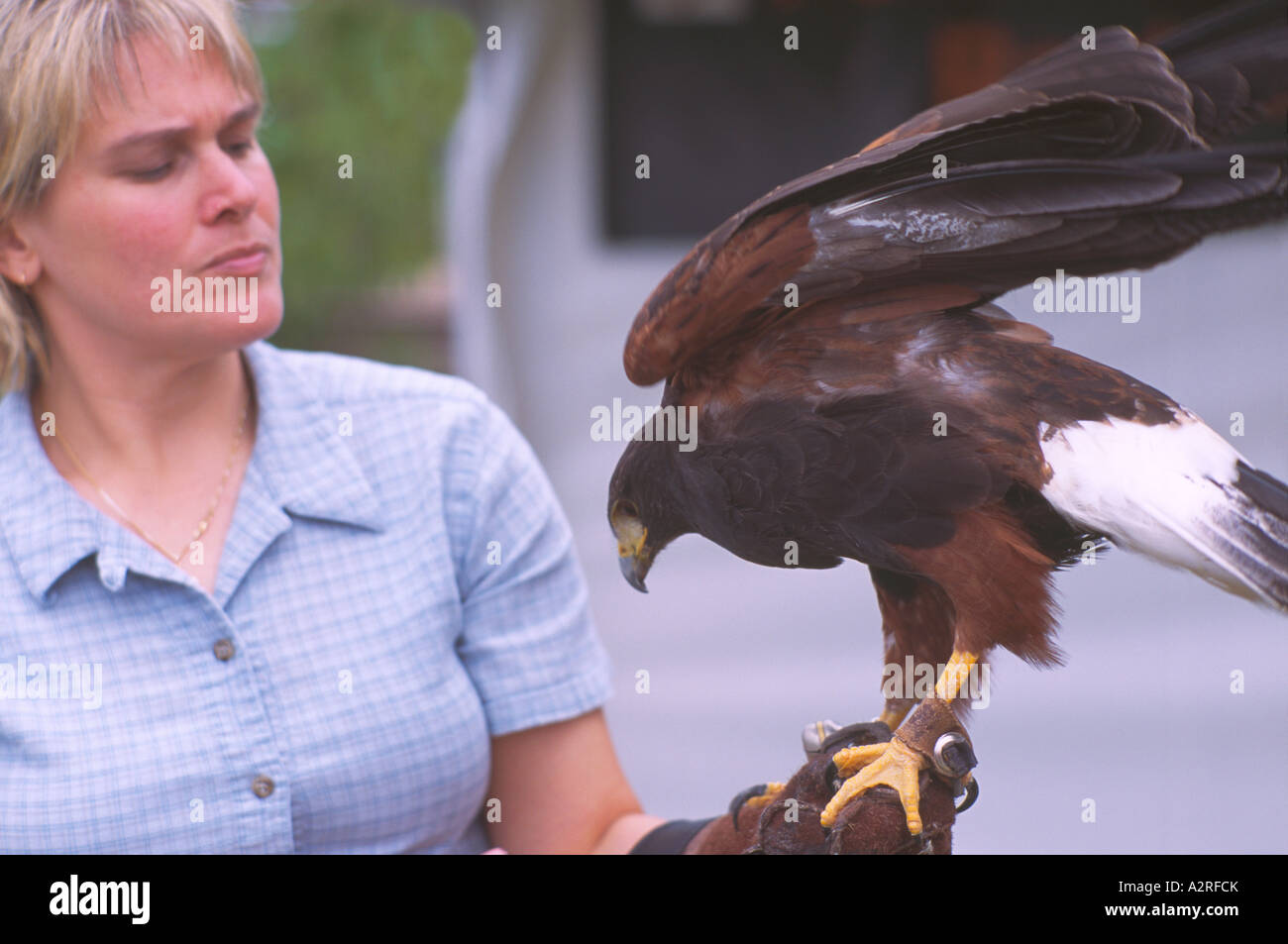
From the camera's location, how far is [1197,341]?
1035mm

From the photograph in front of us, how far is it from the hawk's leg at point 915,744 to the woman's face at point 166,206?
64 cm

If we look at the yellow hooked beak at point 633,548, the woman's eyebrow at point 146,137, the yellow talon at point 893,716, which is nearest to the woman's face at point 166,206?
the woman's eyebrow at point 146,137

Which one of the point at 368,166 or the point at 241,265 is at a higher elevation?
the point at 368,166

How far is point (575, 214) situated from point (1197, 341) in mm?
1035

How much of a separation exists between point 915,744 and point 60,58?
879 millimetres

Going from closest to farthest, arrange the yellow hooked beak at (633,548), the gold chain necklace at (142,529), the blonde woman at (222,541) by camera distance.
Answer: the yellow hooked beak at (633,548)
the blonde woman at (222,541)
the gold chain necklace at (142,529)

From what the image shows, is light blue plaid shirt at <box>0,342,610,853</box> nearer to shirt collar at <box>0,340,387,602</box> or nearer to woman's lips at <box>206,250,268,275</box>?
shirt collar at <box>0,340,387,602</box>

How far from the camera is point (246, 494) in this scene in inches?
44.5

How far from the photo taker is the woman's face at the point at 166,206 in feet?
3.25

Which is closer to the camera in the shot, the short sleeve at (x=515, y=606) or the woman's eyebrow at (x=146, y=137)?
the woman's eyebrow at (x=146, y=137)

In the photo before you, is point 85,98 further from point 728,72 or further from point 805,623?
point 728,72

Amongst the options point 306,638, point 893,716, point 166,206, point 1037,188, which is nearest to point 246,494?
point 306,638

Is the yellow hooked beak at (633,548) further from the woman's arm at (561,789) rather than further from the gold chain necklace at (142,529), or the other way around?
the gold chain necklace at (142,529)

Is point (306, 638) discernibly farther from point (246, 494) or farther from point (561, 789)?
point (561, 789)
